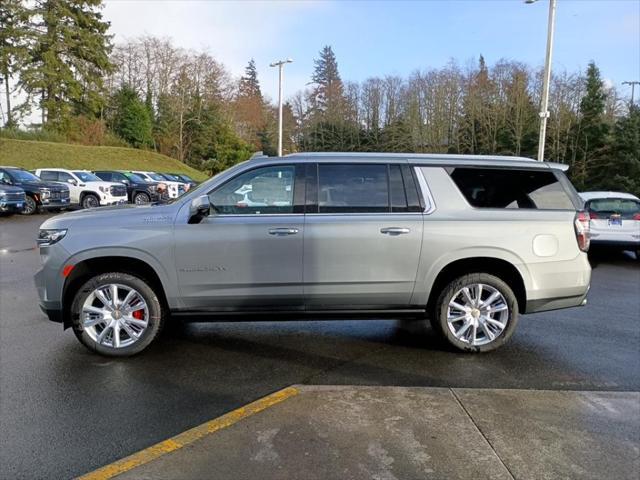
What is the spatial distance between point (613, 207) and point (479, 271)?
24.5 ft

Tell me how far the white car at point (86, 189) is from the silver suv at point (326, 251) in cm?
1779

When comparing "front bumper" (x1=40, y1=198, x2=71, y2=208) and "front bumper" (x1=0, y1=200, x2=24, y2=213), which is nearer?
"front bumper" (x1=0, y1=200, x2=24, y2=213)

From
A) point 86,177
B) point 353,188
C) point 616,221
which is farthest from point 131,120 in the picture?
point 353,188

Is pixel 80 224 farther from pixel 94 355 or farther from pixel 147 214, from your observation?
pixel 94 355

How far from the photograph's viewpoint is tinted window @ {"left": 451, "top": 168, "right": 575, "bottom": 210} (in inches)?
190

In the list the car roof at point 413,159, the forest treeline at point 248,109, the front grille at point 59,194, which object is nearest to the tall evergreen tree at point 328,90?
the forest treeline at point 248,109

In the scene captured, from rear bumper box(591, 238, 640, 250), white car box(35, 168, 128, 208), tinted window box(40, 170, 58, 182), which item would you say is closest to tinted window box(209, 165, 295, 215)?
rear bumper box(591, 238, 640, 250)

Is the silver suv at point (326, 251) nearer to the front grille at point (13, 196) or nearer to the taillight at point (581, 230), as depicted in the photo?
the taillight at point (581, 230)

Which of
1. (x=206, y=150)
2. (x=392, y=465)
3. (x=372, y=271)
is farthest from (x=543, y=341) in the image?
(x=206, y=150)

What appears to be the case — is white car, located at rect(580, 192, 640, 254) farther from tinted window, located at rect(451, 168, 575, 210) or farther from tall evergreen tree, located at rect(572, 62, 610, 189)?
tall evergreen tree, located at rect(572, 62, 610, 189)

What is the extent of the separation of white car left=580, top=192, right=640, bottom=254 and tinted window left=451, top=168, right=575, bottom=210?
6.49 metres

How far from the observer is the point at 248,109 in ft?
209

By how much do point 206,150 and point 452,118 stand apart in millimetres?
27326

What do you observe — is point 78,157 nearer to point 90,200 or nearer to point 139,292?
point 90,200
